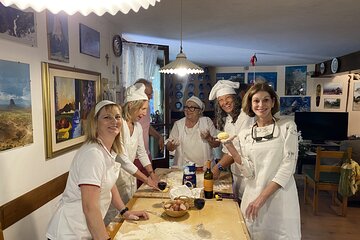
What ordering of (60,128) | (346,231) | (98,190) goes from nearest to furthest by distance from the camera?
(98,190)
(60,128)
(346,231)

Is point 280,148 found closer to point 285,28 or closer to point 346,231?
point 285,28

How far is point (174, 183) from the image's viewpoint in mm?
2150

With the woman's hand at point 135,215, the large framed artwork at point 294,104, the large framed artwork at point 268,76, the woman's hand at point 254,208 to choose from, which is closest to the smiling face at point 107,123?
the woman's hand at point 135,215

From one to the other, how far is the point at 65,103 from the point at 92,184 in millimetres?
1138

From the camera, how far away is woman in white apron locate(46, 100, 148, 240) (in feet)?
4.26

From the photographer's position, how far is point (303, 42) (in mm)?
4020

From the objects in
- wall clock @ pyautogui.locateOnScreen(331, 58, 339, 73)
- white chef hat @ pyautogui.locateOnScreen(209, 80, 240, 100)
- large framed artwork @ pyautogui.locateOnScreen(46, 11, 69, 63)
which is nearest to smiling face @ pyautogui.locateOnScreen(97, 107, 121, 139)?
large framed artwork @ pyautogui.locateOnScreen(46, 11, 69, 63)

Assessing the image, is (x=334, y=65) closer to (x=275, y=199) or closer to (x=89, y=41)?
(x=275, y=199)

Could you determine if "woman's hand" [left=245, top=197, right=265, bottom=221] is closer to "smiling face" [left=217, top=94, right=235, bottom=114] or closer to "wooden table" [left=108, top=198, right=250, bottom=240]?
"wooden table" [left=108, top=198, right=250, bottom=240]

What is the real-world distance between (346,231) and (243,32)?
106 inches

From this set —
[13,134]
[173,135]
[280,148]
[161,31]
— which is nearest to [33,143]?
[13,134]

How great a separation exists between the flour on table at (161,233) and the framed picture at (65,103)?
978 millimetres

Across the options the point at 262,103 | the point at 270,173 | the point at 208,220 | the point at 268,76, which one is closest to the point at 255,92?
the point at 262,103

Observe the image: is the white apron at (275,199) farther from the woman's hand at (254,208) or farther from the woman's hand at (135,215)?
the woman's hand at (135,215)
